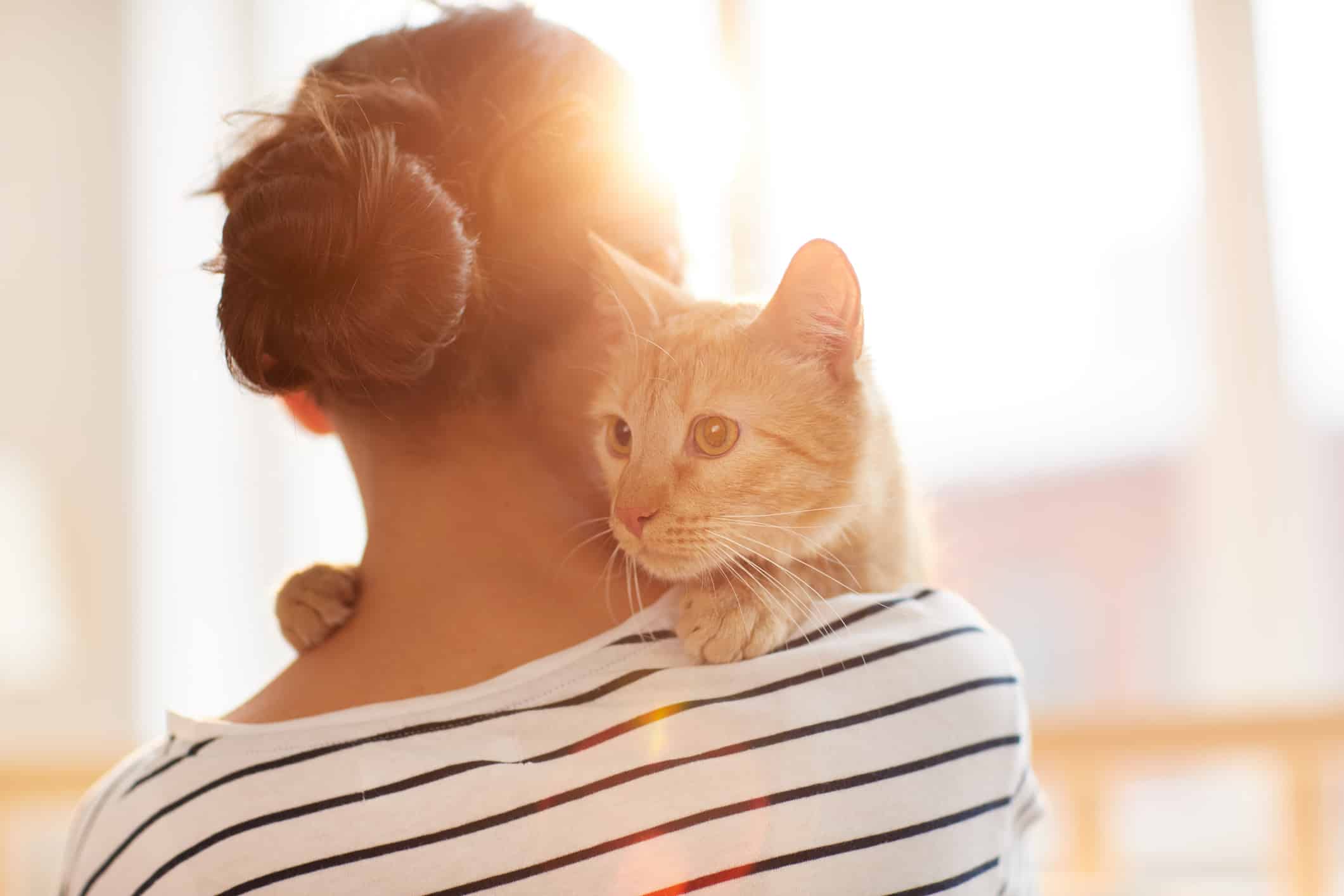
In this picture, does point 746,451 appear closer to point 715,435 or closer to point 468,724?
point 715,435

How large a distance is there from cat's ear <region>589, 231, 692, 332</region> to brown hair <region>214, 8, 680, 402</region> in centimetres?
2

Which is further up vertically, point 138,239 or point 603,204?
A: point 138,239

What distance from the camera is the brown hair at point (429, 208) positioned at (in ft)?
2.37

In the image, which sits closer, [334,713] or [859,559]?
[334,713]

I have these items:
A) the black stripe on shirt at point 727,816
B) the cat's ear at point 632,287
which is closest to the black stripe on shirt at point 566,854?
the black stripe on shirt at point 727,816

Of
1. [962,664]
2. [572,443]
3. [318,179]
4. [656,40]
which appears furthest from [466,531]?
[656,40]

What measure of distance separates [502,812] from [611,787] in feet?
0.23

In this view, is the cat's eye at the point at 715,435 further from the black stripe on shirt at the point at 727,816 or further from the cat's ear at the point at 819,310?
the black stripe on shirt at the point at 727,816

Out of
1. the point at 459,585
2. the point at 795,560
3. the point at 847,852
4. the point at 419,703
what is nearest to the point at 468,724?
the point at 419,703

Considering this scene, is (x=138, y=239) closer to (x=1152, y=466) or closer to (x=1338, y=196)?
(x=1152, y=466)

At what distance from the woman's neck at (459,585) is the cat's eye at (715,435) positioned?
0.40 feet

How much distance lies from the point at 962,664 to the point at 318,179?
1.88 ft

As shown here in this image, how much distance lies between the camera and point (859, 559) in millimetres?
973

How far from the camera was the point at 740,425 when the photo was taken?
920 mm
